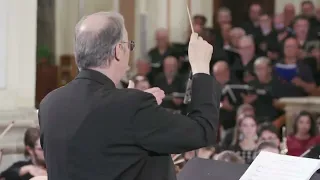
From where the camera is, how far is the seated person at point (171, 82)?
5637 mm

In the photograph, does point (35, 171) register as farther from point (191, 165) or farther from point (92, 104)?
point (92, 104)

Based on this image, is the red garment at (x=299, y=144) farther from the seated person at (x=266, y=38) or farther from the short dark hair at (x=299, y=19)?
the short dark hair at (x=299, y=19)

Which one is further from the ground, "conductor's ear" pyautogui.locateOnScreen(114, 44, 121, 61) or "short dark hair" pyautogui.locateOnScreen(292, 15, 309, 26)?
"conductor's ear" pyautogui.locateOnScreen(114, 44, 121, 61)

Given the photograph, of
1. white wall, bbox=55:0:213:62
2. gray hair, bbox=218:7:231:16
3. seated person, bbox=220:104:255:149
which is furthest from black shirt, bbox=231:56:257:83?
white wall, bbox=55:0:213:62

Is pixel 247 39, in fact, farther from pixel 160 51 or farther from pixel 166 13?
pixel 166 13

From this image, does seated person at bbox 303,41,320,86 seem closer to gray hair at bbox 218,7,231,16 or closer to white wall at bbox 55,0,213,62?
gray hair at bbox 218,7,231,16

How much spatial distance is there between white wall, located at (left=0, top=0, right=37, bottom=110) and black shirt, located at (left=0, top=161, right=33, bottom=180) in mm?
533

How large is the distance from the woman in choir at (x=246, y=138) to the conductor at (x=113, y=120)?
3.15 m

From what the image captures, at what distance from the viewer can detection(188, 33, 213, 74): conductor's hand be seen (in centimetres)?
150

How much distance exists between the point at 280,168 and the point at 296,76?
407cm

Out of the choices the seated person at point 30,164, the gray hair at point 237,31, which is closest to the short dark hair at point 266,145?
the seated person at point 30,164

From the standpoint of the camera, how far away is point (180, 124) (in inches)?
55.1

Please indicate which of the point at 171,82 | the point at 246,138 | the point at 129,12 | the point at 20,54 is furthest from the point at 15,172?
the point at 129,12

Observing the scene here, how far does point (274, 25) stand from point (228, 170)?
14.4 ft
